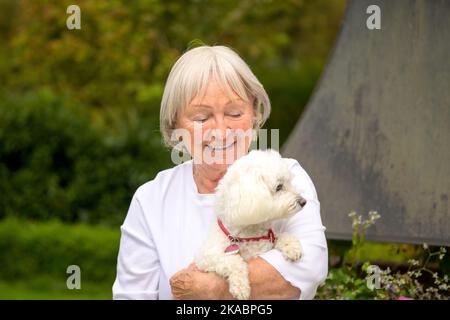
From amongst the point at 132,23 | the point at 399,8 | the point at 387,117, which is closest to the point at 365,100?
the point at 387,117

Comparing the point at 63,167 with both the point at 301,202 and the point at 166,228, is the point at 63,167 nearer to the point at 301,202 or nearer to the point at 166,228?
the point at 166,228

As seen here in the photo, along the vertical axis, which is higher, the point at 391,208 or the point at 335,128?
the point at 335,128

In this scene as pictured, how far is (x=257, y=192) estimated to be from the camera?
3.21m

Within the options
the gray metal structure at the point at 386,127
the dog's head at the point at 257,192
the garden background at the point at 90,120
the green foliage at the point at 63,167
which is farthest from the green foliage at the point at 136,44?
the dog's head at the point at 257,192

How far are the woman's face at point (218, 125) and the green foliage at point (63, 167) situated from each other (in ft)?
20.1

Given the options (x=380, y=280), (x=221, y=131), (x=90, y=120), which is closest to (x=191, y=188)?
(x=221, y=131)

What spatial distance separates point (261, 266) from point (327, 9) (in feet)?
47.3

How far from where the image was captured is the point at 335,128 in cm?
500

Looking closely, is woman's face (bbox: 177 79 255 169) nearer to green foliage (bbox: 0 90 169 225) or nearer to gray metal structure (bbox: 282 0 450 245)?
gray metal structure (bbox: 282 0 450 245)

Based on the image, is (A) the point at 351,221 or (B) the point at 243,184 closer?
(B) the point at 243,184

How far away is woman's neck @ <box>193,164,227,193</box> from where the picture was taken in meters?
3.60

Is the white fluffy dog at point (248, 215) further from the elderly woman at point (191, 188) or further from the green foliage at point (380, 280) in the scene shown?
the green foliage at point (380, 280)

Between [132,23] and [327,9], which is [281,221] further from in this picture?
[327,9]

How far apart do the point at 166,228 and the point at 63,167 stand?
6.38 m
